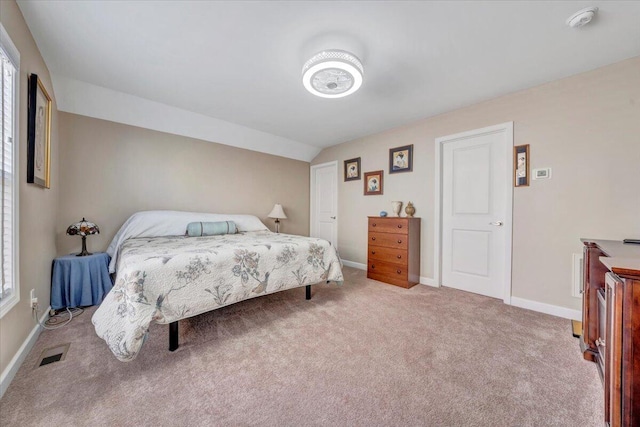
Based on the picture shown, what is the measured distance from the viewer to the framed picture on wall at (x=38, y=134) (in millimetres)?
1625

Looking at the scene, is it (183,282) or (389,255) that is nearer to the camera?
(183,282)

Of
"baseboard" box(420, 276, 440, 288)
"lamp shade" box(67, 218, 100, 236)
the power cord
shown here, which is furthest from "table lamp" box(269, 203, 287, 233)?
the power cord

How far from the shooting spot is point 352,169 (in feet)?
13.5

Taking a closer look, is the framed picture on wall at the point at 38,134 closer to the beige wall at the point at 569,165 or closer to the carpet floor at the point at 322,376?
the carpet floor at the point at 322,376

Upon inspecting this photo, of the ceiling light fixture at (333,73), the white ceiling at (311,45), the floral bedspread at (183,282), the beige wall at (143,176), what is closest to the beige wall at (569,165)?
the white ceiling at (311,45)

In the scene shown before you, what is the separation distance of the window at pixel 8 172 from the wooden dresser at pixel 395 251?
127 inches

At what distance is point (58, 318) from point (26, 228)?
96 cm

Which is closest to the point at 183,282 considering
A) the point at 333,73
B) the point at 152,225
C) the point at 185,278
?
the point at 185,278

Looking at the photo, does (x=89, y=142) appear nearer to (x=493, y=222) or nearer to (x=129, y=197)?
(x=129, y=197)

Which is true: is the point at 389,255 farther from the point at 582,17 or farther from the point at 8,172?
the point at 8,172

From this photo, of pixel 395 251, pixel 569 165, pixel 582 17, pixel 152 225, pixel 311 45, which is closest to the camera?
pixel 582 17

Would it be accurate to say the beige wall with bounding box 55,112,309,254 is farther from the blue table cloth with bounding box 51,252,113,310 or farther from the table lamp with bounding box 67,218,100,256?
the blue table cloth with bounding box 51,252,113,310

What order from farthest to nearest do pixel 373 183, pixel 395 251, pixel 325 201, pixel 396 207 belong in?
pixel 325 201, pixel 373 183, pixel 396 207, pixel 395 251

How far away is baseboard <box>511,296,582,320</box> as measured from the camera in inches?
83.8
